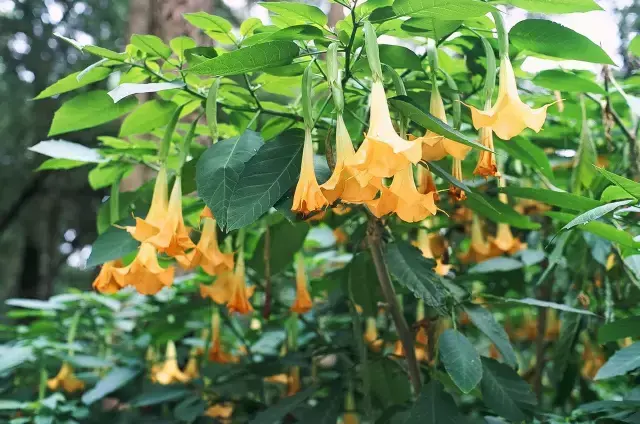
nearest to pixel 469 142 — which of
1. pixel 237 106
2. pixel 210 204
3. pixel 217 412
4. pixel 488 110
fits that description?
pixel 488 110

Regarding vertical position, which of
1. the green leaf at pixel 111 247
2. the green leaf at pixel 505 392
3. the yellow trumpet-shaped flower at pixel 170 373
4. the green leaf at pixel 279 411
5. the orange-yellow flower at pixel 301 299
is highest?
the green leaf at pixel 111 247

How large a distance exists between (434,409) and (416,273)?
8.6 inches

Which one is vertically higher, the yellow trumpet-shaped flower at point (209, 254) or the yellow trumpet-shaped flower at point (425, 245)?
the yellow trumpet-shaped flower at point (209, 254)

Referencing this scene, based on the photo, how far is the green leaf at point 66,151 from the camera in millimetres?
940

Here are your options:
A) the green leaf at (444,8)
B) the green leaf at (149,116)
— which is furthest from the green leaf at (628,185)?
the green leaf at (149,116)

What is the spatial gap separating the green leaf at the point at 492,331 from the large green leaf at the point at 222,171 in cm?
49

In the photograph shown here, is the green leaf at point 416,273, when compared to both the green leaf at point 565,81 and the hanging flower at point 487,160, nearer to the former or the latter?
the hanging flower at point 487,160

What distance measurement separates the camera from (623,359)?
2.90ft

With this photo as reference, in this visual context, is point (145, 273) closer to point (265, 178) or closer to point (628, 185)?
point (265, 178)

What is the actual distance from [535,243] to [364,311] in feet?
2.14

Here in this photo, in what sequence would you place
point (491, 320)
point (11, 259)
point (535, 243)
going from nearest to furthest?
point (491, 320) → point (535, 243) → point (11, 259)

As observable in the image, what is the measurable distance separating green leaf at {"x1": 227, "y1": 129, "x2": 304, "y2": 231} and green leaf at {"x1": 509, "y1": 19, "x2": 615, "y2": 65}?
0.33 m

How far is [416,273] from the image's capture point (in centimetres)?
91

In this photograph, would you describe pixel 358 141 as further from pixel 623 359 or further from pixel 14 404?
pixel 14 404
